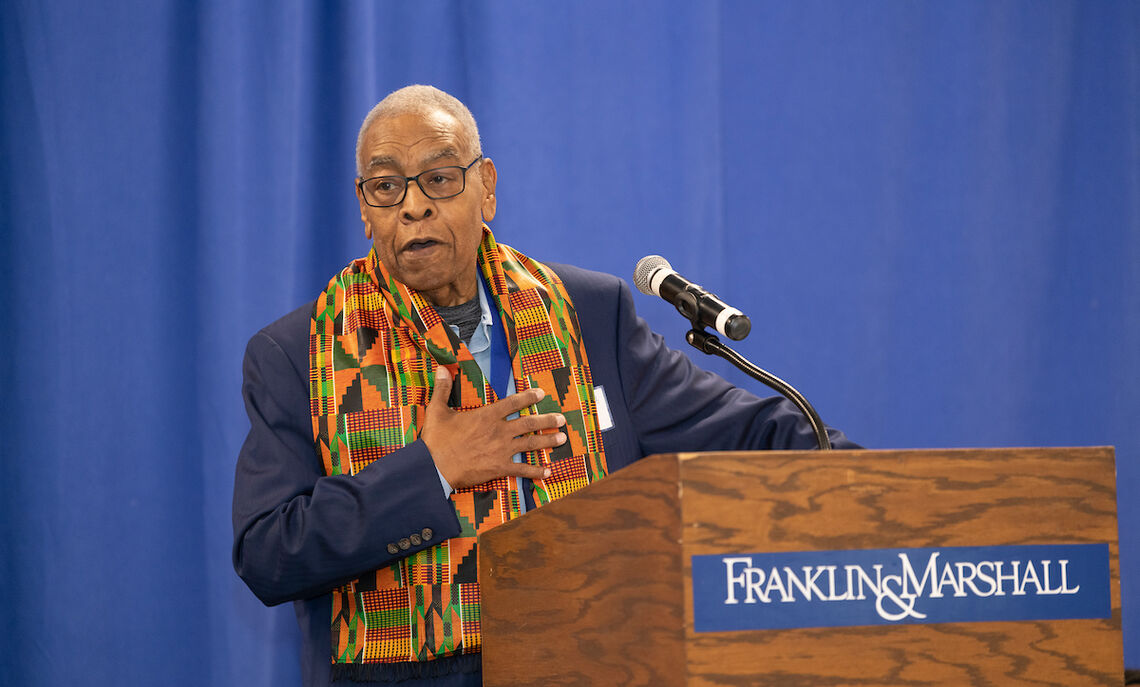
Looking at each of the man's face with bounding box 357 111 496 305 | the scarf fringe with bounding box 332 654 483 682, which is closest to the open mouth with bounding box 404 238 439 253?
the man's face with bounding box 357 111 496 305

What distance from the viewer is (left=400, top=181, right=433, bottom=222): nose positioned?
1.85 meters

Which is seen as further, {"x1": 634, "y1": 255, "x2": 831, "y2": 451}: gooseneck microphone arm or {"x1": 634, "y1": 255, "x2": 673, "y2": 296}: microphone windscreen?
{"x1": 634, "y1": 255, "x2": 673, "y2": 296}: microphone windscreen

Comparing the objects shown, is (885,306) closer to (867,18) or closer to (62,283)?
(867,18)

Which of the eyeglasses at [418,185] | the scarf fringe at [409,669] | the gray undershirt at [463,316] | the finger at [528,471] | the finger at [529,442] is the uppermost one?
the eyeglasses at [418,185]

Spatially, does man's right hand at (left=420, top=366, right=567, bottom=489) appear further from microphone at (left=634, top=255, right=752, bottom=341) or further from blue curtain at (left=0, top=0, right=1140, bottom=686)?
blue curtain at (left=0, top=0, right=1140, bottom=686)

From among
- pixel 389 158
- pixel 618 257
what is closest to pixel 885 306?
pixel 618 257

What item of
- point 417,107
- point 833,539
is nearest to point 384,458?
point 417,107

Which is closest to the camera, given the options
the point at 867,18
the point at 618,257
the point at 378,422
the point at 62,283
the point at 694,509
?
the point at 694,509

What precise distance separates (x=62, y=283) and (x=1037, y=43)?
2.71m

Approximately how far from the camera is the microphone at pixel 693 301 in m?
1.31

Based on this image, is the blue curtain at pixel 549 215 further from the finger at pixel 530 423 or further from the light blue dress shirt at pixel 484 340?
the finger at pixel 530 423

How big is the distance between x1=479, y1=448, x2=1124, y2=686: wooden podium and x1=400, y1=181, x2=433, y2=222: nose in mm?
901

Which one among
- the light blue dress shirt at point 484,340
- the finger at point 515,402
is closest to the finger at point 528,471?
the finger at point 515,402

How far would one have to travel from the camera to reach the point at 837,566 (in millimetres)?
982
